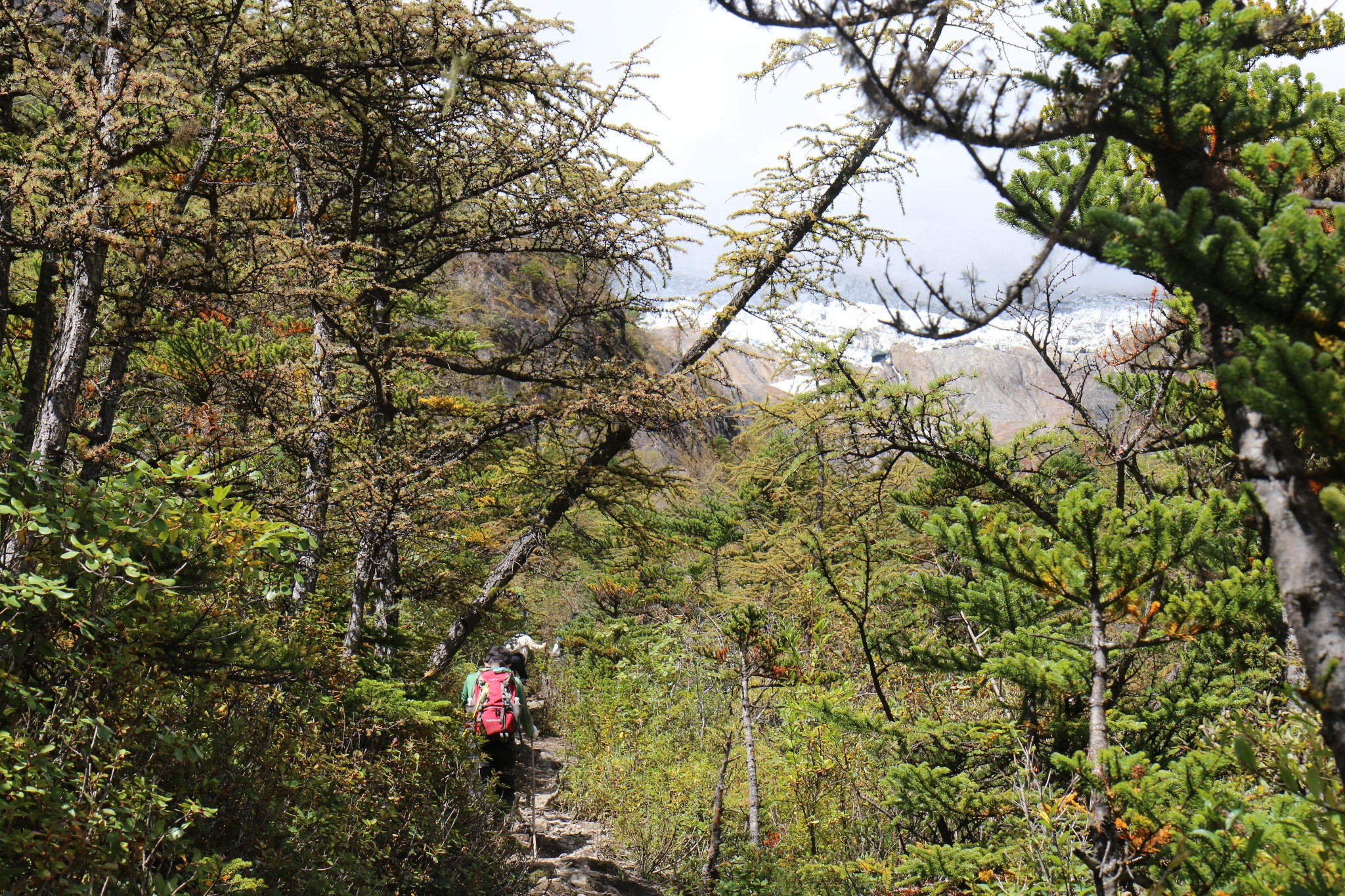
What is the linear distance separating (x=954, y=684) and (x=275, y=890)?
4.67 metres

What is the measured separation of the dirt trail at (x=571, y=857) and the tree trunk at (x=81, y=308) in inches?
169

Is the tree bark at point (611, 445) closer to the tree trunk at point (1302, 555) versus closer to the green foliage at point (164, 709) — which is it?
the green foliage at point (164, 709)

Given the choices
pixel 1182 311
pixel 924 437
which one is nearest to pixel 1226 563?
pixel 1182 311

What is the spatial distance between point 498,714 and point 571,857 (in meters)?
1.79

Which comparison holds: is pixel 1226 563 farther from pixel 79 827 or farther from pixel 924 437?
pixel 79 827

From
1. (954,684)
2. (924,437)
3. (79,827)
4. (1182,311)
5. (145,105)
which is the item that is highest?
(145,105)

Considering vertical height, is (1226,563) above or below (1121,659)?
above

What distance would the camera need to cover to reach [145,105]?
3.93 m

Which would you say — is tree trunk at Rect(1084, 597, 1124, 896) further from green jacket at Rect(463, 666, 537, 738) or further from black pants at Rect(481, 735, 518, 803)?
black pants at Rect(481, 735, 518, 803)

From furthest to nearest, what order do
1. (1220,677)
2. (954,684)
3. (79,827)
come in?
(954,684), (1220,677), (79,827)

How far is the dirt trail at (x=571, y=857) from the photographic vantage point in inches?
250

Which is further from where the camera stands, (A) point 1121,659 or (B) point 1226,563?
(B) point 1226,563

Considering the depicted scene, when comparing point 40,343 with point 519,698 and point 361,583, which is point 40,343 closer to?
point 361,583

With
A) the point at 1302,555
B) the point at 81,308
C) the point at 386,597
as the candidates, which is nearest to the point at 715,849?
the point at 386,597
